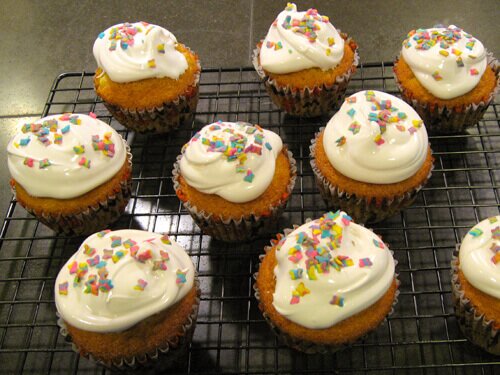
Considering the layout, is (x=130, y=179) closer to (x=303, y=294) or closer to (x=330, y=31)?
(x=303, y=294)

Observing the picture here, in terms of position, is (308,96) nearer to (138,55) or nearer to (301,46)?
(301,46)

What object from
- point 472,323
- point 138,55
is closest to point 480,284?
point 472,323

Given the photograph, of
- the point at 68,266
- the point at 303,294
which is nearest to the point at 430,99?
the point at 303,294

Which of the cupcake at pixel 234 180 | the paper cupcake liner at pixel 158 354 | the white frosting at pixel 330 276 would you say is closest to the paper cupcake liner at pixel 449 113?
the cupcake at pixel 234 180

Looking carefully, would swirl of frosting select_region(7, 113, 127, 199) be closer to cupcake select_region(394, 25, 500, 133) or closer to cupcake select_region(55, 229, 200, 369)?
cupcake select_region(55, 229, 200, 369)

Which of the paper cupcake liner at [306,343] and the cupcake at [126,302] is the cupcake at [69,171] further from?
the paper cupcake liner at [306,343]

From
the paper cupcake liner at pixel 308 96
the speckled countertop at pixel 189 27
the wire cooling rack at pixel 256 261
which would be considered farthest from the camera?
the speckled countertop at pixel 189 27

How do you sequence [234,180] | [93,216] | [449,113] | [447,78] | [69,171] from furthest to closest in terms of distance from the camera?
[449,113] → [447,78] → [93,216] → [69,171] → [234,180]
